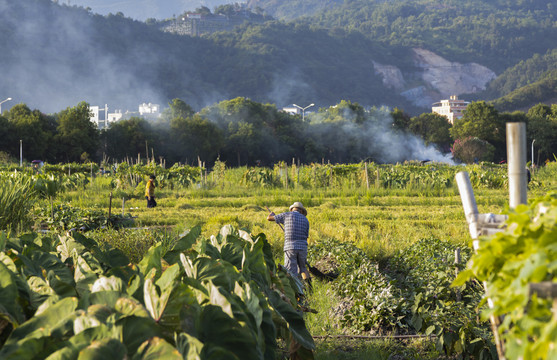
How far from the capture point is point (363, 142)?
77.6 meters

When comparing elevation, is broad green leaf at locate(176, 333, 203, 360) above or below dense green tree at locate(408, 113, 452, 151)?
below

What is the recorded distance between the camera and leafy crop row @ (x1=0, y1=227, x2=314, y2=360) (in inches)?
70.7

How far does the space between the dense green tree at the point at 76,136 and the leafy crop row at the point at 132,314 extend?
154ft

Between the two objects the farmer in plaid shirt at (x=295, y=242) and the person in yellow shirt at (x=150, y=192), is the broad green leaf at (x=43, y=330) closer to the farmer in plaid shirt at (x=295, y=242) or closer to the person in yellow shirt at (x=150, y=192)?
the farmer in plaid shirt at (x=295, y=242)

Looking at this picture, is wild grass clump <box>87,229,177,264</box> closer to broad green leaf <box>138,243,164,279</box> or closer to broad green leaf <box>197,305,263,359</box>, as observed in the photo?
broad green leaf <box>138,243,164,279</box>

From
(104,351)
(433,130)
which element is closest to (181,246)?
(104,351)

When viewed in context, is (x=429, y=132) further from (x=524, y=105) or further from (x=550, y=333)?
(x=550, y=333)

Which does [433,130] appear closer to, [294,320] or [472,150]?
[472,150]

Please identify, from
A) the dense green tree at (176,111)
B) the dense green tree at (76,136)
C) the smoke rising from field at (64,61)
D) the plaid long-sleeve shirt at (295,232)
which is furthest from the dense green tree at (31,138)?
the smoke rising from field at (64,61)

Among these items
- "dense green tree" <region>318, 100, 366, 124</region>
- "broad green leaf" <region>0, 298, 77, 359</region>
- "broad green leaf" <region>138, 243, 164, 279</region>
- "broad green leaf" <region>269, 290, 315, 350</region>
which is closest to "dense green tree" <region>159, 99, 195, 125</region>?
"dense green tree" <region>318, 100, 366, 124</region>

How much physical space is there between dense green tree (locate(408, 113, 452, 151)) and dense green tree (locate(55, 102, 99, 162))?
4786 cm

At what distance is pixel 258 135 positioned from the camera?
64.2 metres

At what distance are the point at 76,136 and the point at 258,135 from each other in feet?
70.7

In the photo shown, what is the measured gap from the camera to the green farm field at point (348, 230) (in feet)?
18.4
